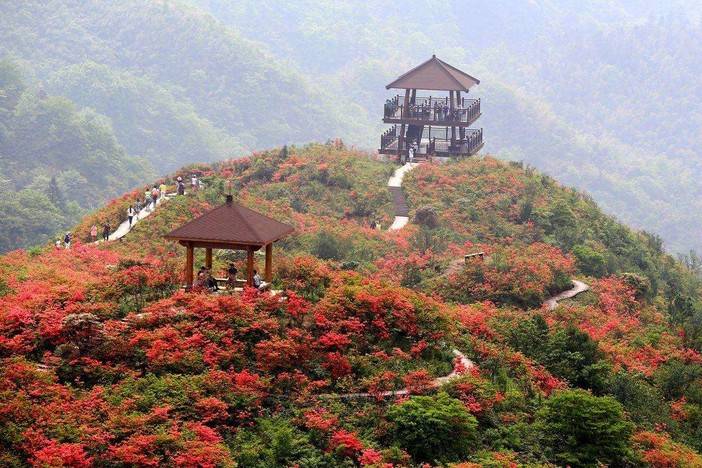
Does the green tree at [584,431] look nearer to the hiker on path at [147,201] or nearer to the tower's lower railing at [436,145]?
the hiker on path at [147,201]

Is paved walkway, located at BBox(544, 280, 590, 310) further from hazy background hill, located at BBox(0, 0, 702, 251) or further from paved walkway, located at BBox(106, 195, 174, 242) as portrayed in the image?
hazy background hill, located at BBox(0, 0, 702, 251)

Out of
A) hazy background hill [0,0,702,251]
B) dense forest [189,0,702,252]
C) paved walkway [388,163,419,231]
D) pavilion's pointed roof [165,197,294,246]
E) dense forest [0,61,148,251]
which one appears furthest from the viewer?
dense forest [189,0,702,252]

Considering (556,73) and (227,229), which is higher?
(556,73)

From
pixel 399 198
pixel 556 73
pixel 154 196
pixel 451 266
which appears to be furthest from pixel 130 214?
pixel 556 73

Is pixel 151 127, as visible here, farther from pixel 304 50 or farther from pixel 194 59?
pixel 304 50

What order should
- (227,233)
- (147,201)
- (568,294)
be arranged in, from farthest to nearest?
1. (147,201)
2. (568,294)
3. (227,233)

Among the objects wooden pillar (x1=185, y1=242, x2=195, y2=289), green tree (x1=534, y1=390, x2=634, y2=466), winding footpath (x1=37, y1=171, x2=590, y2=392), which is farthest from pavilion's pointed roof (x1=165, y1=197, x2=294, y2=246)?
Answer: green tree (x1=534, y1=390, x2=634, y2=466)

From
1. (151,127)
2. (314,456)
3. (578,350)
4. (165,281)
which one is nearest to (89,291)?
(165,281)

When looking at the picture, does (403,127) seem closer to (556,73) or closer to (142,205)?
(142,205)
